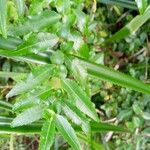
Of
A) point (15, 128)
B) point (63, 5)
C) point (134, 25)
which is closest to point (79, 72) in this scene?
point (63, 5)

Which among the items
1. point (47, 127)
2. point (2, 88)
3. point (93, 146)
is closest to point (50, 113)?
point (47, 127)

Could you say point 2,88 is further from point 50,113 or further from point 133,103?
point 50,113

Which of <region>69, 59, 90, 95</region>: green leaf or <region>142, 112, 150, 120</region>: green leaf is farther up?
<region>142, 112, 150, 120</region>: green leaf

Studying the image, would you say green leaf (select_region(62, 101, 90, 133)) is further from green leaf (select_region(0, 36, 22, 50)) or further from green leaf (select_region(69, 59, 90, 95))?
green leaf (select_region(0, 36, 22, 50))

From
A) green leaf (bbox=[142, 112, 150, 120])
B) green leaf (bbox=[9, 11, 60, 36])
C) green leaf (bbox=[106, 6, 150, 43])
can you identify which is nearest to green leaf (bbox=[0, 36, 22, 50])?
green leaf (bbox=[9, 11, 60, 36])

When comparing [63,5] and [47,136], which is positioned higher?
[63,5]

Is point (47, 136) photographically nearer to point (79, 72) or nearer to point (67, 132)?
point (67, 132)

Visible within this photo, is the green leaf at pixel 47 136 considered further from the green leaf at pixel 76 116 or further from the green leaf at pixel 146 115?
the green leaf at pixel 146 115
